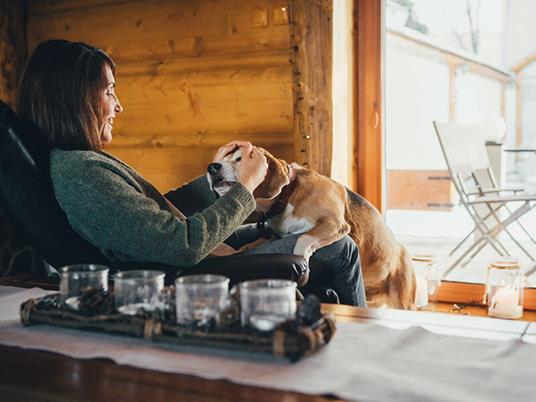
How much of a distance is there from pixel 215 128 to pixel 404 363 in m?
2.94

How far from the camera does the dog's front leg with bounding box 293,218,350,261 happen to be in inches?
90.0

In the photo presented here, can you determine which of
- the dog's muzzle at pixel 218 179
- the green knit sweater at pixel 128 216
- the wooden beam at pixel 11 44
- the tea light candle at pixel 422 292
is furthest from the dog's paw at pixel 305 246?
the wooden beam at pixel 11 44

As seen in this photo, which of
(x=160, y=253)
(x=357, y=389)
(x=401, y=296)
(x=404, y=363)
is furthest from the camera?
(x=401, y=296)

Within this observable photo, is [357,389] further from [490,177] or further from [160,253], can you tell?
[490,177]

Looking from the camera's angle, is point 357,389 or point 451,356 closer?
point 357,389

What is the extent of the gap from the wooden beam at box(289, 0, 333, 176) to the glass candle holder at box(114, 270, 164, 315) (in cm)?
225

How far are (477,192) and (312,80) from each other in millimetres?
1242

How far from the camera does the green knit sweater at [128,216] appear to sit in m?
1.66

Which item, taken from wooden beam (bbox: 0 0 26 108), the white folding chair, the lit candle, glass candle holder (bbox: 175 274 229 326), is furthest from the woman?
wooden beam (bbox: 0 0 26 108)

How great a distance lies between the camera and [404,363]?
3.48ft

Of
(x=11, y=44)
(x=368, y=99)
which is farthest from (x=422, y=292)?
(x=11, y=44)

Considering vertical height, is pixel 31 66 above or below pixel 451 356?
above

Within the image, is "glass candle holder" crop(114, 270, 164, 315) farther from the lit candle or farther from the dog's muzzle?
the lit candle

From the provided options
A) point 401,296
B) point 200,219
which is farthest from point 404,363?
point 401,296
